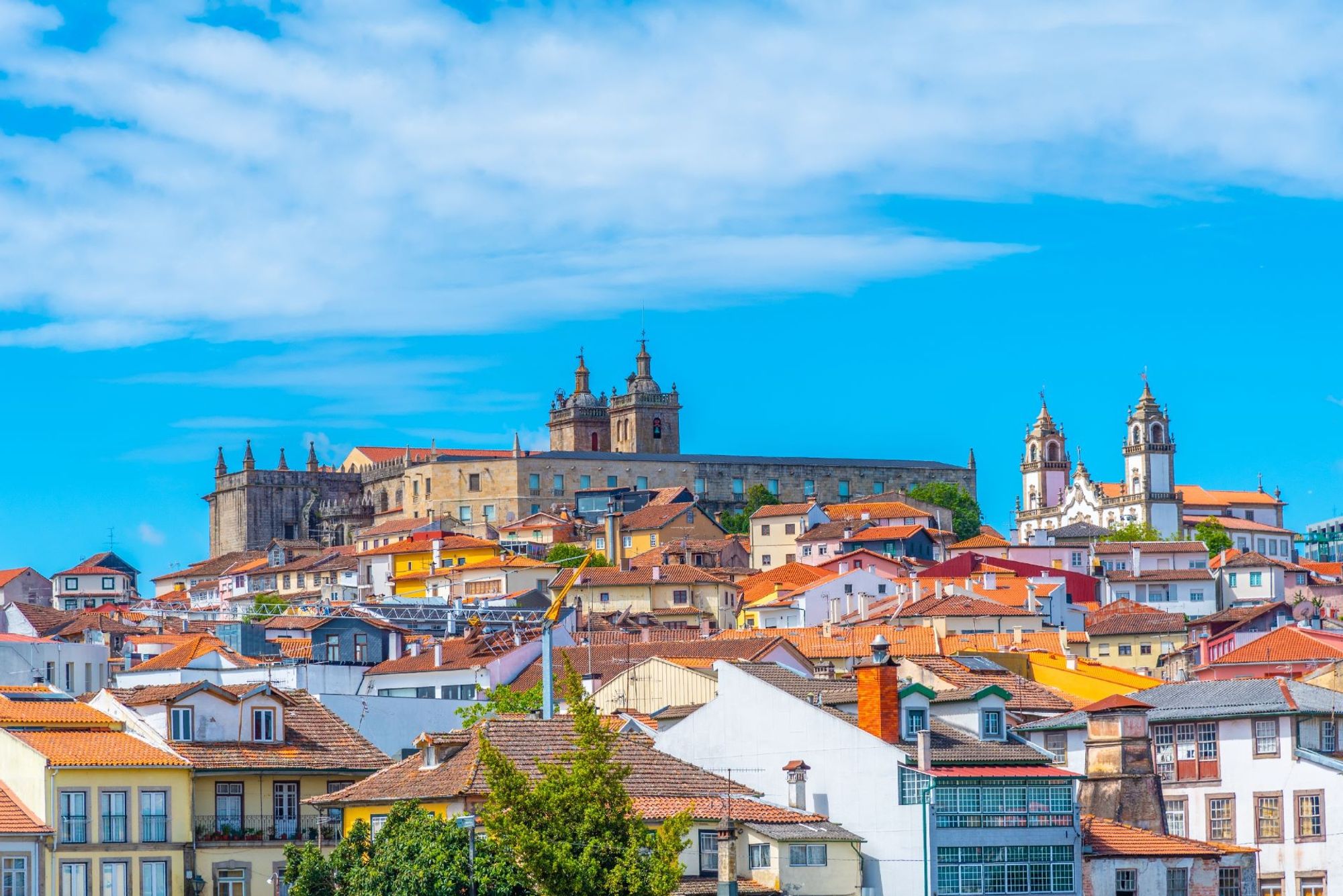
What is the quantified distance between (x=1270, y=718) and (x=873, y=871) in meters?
12.1

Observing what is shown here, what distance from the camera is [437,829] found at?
43.2 metres

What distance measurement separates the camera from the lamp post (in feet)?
139

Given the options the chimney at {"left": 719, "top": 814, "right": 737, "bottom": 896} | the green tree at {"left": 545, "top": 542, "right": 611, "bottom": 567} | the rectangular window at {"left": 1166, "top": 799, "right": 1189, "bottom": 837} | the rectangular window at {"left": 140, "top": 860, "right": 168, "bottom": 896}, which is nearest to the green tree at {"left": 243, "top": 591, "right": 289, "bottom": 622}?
the green tree at {"left": 545, "top": 542, "right": 611, "bottom": 567}

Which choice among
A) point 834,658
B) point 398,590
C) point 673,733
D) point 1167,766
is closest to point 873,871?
point 673,733

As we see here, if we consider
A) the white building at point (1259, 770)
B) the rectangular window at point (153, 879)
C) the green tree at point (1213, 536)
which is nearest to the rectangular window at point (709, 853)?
the white building at point (1259, 770)

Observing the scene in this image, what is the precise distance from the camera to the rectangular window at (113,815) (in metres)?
50.0

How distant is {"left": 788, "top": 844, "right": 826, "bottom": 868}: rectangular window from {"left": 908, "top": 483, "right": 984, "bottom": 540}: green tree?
135105mm

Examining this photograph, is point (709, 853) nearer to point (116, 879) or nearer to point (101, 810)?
point (116, 879)

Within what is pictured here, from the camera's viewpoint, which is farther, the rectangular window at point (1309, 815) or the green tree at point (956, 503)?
the green tree at point (956, 503)

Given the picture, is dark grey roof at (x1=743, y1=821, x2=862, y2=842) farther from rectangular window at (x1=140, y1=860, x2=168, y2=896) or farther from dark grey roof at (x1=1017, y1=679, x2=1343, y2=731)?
rectangular window at (x1=140, y1=860, x2=168, y2=896)

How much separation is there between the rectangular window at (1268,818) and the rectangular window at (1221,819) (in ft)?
1.78

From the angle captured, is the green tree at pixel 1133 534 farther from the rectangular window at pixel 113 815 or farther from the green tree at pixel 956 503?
the rectangular window at pixel 113 815

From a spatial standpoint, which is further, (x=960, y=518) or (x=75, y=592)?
(x=960, y=518)

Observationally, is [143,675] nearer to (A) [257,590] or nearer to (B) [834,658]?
(B) [834,658]
